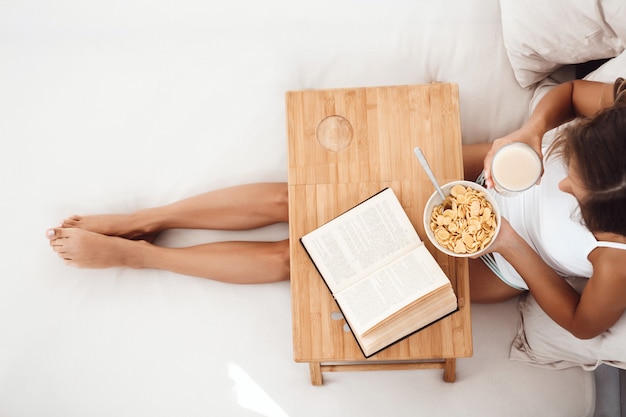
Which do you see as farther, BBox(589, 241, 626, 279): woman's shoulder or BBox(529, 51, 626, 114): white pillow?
BBox(529, 51, 626, 114): white pillow

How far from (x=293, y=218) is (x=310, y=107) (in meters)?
0.24

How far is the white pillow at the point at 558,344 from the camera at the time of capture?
3.51ft

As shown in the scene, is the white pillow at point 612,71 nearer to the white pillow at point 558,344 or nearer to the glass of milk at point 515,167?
the glass of milk at point 515,167

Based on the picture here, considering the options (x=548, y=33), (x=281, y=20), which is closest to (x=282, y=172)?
(x=281, y=20)

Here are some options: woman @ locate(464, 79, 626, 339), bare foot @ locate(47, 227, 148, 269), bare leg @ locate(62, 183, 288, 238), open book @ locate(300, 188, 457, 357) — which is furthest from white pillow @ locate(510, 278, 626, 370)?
bare foot @ locate(47, 227, 148, 269)

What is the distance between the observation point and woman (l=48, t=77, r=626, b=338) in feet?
2.66

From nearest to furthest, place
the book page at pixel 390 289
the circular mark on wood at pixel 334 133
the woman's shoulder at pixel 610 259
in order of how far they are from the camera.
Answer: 1. the woman's shoulder at pixel 610 259
2. the book page at pixel 390 289
3. the circular mark on wood at pixel 334 133

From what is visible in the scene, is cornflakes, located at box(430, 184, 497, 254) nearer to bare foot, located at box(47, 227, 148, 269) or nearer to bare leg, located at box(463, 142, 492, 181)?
bare leg, located at box(463, 142, 492, 181)

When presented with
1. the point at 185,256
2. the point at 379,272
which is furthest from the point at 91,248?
the point at 379,272

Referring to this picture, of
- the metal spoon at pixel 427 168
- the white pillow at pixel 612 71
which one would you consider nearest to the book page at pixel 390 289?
the metal spoon at pixel 427 168

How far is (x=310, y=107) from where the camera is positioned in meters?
1.15

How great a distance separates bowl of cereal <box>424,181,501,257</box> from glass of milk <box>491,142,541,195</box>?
4 cm

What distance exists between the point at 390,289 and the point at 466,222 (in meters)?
0.20

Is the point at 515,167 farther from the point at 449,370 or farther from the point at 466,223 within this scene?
the point at 449,370
